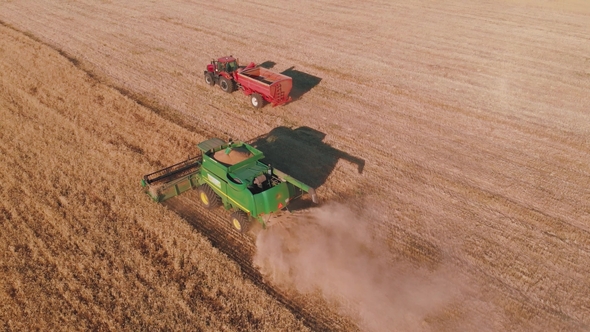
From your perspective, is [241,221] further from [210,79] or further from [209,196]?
[210,79]

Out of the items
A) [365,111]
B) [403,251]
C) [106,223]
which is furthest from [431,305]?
[365,111]

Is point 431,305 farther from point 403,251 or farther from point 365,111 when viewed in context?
point 365,111

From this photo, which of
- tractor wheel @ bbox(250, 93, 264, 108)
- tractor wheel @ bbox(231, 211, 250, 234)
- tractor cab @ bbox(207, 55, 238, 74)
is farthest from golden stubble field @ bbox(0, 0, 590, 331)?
tractor cab @ bbox(207, 55, 238, 74)

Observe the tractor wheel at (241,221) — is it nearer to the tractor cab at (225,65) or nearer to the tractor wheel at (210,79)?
the tractor cab at (225,65)

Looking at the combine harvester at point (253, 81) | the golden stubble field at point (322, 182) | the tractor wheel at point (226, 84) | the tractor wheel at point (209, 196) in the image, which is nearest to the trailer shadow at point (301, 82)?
the golden stubble field at point (322, 182)

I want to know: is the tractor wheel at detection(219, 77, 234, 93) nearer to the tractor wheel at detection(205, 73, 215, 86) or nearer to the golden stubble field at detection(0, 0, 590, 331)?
the golden stubble field at detection(0, 0, 590, 331)

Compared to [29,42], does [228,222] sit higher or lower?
higher
